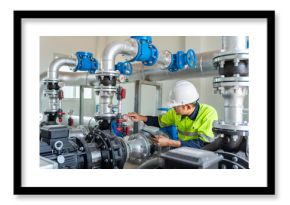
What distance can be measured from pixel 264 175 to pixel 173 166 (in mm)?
359

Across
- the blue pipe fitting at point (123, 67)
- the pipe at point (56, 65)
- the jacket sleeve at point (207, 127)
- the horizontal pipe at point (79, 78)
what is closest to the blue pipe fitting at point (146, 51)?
the jacket sleeve at point (207, 127)

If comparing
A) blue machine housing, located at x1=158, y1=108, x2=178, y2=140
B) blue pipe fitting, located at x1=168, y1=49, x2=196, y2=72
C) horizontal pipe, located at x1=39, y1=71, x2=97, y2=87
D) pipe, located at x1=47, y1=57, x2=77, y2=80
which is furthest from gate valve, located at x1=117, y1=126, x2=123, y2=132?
horizontal pipe, located at x1=39, y1=71, x2=97, y2=87

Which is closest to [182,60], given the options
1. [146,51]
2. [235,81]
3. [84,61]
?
[146,51]

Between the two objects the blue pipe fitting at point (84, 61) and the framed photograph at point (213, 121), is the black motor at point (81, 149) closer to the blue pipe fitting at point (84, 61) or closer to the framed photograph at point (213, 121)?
the framed photograph at point (213, 121)

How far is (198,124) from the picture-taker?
1613 millimetres

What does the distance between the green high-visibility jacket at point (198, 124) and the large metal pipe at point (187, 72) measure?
649mm

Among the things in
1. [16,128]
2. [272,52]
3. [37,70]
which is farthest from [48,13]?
[272,52]

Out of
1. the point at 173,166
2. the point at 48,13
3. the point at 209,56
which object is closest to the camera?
the point at 173,166

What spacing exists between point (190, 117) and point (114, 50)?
71cm

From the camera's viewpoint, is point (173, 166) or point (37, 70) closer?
point (173, 166)

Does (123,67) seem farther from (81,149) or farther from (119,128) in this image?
(81,149)

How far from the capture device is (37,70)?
35.5 inches

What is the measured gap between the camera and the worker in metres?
1.48
